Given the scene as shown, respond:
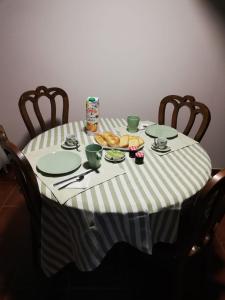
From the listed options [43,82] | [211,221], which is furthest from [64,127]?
[211,221]

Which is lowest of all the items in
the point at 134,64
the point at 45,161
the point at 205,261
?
the point at 205,261

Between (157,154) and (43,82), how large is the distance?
1254 mm

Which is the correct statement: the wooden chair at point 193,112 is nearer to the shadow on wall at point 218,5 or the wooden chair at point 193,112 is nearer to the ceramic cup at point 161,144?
the ceramic cup at point 161,144

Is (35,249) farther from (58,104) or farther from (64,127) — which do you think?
(58,104)

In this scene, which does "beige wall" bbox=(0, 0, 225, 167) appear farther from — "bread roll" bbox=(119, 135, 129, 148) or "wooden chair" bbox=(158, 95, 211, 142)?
"bread roll" bbox=(119, 135, 129, 148)

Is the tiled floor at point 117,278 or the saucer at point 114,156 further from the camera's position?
the tiled floor at point 117,278

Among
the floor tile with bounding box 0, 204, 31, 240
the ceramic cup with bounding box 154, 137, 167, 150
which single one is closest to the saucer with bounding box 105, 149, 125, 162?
the ceramic cup with bounding box 154, 137, 167, 150

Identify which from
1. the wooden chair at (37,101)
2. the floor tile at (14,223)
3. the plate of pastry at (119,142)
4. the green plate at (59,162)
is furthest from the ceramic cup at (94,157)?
the floor tile at (14,223)

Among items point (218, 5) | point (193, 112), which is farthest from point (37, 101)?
point (218, 5)

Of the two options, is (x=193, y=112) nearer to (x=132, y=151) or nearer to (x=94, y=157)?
(x=132, y=151)

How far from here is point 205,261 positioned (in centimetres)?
138

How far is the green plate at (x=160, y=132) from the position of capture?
1463 mm

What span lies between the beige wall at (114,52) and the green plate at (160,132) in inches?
23.7

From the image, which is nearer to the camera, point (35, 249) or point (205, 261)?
point (35, 249)
